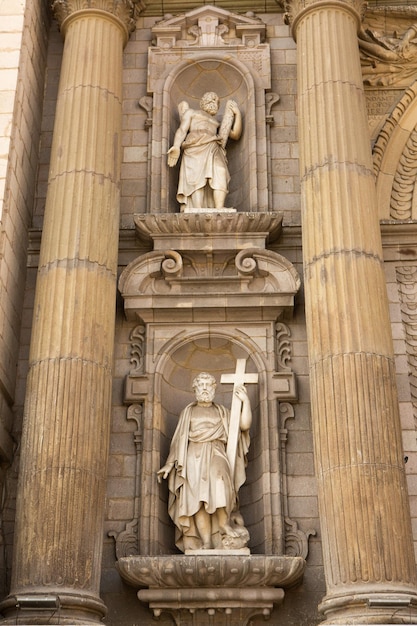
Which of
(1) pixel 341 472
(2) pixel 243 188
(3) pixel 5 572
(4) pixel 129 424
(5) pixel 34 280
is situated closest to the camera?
(1) pixel 341 472

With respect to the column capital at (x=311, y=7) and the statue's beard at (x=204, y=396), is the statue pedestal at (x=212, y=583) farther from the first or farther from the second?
the column capital at (x=311, y=7)

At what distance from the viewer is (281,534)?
12.8 metres

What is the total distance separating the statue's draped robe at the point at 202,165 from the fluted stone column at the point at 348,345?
1.43 metres

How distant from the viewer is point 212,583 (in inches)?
484

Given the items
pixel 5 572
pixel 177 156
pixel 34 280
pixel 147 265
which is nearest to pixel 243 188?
pixel 177 156

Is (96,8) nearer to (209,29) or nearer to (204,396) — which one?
(209,29)

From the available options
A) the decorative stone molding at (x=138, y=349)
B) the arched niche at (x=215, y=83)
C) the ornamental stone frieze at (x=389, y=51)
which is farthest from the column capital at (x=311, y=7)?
the decorative stone molding at (x=138, y=349)

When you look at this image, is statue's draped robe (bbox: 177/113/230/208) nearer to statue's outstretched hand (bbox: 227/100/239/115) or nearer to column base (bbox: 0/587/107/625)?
statue's outstretched hand (bbox: 227/100/239/115)

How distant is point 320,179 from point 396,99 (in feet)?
10.6

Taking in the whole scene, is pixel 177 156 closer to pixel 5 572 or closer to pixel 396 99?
pixel 396 99

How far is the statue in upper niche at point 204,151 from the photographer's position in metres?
15.3

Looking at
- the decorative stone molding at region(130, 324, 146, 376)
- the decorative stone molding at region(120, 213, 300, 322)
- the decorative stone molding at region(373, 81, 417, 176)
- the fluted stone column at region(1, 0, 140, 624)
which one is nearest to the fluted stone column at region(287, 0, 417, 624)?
the decorative stone molding at region(120, 213, 300, 322)

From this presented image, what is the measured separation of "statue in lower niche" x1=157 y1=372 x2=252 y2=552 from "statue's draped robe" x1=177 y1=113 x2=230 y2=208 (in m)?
3.16

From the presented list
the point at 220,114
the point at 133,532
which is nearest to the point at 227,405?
the point at 133,532
